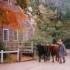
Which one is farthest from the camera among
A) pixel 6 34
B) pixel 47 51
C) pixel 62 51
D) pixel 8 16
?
pixel 6 34

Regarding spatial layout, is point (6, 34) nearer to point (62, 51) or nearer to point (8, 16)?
point (8, 16)

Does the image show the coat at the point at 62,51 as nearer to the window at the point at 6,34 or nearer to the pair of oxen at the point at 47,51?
the pair of oxen at the point at 47,51

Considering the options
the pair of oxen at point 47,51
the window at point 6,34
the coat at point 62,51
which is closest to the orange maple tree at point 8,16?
the pair of oxen at point 47,51

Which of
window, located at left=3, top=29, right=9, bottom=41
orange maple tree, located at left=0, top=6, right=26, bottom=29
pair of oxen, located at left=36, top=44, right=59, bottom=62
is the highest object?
orange maple tree, located at left=0, top=6, right=26, bottom=29

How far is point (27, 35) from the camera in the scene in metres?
Answer: 42.8

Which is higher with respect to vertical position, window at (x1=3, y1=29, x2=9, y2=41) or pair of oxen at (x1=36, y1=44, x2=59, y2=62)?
window at (x1=3, y1=29, x2=9, y2=41)

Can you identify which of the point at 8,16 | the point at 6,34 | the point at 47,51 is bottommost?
the point at 47,51

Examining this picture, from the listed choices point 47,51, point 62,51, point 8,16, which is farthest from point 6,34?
point 62,51

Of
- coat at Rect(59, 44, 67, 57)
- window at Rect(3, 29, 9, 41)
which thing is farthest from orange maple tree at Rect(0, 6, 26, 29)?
window at Rect(3, 29, 9, 41)

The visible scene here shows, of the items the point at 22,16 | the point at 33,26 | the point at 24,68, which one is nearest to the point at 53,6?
the point at 33,26

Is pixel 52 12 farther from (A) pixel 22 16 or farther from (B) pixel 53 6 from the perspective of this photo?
(A) pixel 22 16

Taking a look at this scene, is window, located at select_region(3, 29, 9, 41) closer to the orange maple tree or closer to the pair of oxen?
the pair of oxen

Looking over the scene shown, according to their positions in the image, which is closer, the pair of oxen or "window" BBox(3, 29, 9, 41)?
the pair of oxen

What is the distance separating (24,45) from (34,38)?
4.33 ft
